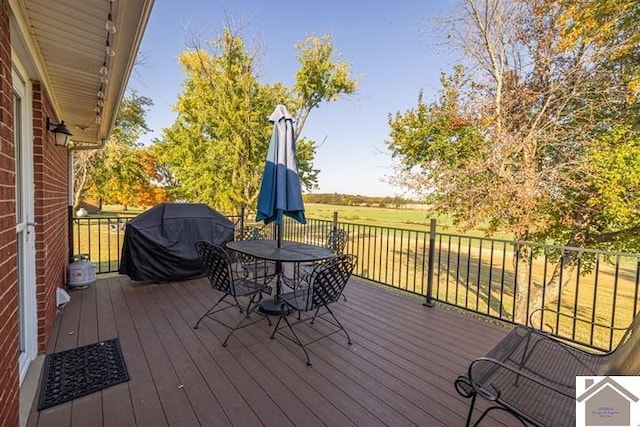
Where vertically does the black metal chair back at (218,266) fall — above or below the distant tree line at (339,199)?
below

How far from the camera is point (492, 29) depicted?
6230 millimetres

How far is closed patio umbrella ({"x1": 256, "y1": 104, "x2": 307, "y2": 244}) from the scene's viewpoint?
3.24 meters

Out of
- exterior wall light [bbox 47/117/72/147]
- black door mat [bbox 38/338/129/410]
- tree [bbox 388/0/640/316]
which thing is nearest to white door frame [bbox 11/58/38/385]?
black door mat [bbox 38/338/129/410]

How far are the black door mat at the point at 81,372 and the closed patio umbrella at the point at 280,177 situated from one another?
174cm

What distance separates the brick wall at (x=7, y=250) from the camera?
1.37 m

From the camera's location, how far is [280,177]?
322 centimetres

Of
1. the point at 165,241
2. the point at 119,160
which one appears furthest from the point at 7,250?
the point at 119,160

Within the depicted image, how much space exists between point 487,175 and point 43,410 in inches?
270

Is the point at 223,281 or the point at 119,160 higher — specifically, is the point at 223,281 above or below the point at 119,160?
below

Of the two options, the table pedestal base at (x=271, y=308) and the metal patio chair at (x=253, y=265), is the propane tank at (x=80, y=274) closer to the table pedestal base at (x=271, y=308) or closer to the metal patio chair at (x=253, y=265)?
the metal patio chair at (x=253, y=265)

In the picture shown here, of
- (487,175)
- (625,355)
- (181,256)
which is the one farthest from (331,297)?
(487,175)

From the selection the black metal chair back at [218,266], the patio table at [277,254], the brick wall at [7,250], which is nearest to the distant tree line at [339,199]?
the patio table at [277,254]

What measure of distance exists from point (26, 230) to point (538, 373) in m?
3.51

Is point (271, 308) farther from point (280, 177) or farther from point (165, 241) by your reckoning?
point (165, 241)
